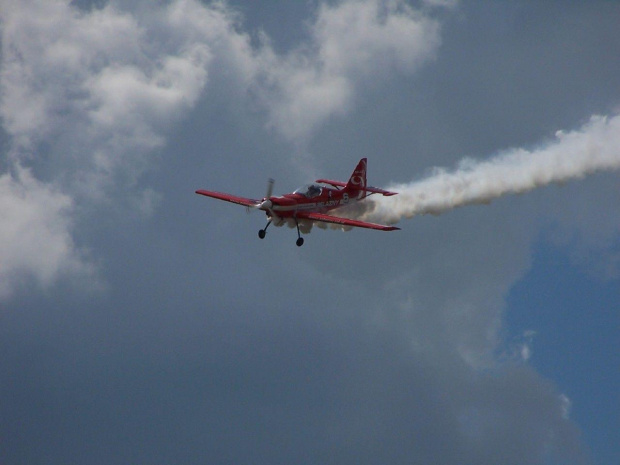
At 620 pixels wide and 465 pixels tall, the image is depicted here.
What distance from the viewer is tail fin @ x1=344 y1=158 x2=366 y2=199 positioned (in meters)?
51.6

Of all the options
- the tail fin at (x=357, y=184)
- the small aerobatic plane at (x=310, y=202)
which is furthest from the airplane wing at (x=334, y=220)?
the tail fin at (x=357, y=184)

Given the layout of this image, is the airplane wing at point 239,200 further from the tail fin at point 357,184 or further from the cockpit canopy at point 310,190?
the tail fin at point 357,184

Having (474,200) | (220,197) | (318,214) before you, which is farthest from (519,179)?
(220,197)

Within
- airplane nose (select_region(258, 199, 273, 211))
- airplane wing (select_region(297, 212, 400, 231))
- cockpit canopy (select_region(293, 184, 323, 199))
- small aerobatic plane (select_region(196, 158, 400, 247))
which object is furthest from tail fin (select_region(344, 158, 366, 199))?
airplane nose (select_region(258, 199, 273, 211))

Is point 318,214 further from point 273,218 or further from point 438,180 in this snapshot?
point 438,180

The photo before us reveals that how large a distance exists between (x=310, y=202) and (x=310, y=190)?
0.63 metres

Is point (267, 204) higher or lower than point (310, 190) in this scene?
lower

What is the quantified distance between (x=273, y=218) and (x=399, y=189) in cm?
906

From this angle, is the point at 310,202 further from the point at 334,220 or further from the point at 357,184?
the point at 357,184

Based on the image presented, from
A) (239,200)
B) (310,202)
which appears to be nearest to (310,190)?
(310,202)

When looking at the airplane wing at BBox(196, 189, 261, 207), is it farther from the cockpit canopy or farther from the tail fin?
the tail fin

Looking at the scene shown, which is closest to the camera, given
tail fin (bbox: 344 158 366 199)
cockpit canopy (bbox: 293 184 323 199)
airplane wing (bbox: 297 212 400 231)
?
airplane wing (bbox: 297 212 400 231)

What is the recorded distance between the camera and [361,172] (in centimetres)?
5294

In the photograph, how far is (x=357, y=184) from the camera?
5222 cm
